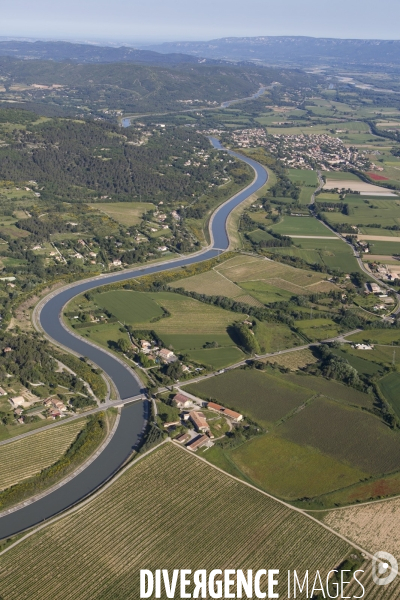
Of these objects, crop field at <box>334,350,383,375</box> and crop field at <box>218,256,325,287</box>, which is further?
crop field at <box>218,256,325,287</box>

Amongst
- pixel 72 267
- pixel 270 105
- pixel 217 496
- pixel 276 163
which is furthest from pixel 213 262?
pixel 270 105

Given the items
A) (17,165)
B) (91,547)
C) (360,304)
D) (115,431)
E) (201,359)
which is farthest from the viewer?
(17,165)

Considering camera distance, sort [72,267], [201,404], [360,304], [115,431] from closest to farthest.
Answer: [115,431] < [201,404] < [360,304] < [72,267]

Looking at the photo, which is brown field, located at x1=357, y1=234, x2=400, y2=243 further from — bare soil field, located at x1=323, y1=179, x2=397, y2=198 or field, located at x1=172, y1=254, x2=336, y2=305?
bare soil field, located at x1=323, y1=179, x2=397, y2=198

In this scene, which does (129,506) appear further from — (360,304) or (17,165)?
(17,165)

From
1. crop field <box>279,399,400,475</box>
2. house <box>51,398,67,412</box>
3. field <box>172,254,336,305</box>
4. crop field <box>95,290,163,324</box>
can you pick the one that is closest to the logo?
crop field <box>279,399,400,475</box>

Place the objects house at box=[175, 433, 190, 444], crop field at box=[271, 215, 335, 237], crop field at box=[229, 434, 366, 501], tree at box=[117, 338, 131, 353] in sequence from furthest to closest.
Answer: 1. crop field at box=[271, 215, 335, 237]
2. tree at box=[117, 338, 131, 353]
3. house at box=[175, 433, 190, 444]
4. crop field at box=[229, 434, 366, 501]

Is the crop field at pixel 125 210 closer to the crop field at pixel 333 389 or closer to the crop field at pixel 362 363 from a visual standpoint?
the crop field at pixel 362 363

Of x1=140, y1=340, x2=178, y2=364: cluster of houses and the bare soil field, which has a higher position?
the bare soil field
